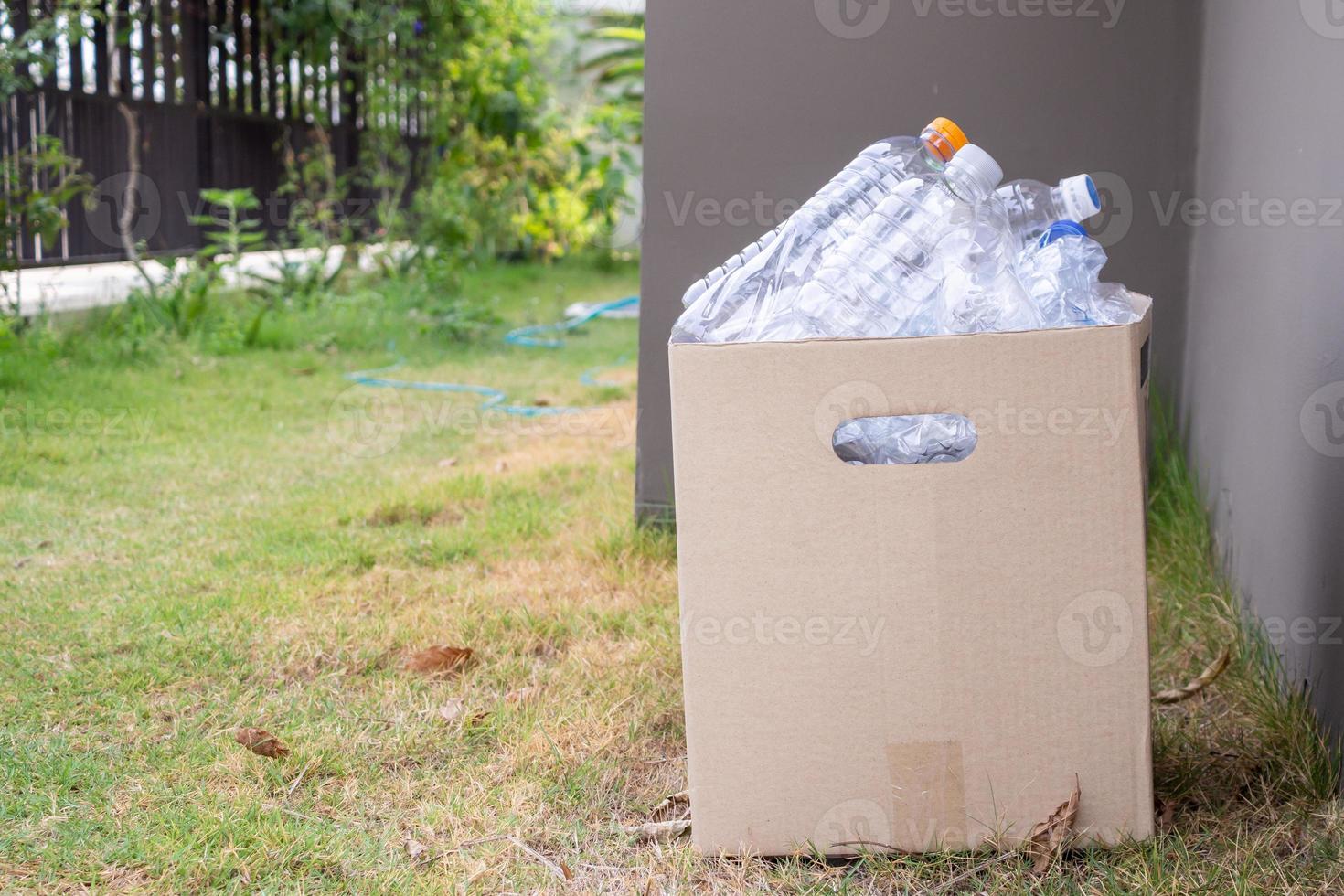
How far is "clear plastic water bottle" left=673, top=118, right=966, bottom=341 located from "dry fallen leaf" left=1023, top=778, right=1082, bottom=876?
2.02 ft

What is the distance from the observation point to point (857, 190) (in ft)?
4.85

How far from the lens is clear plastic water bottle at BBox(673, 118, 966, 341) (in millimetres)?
1267

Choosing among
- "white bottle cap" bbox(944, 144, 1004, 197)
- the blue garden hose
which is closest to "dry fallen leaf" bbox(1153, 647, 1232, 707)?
"white bottle cap" bbox(944, 144, 1004, 197)

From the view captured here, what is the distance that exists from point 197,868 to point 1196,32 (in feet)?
6.97

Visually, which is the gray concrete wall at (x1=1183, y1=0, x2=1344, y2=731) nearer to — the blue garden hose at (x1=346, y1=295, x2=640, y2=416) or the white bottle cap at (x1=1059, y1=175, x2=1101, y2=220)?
the white bottle cap at (x1=1059, y1=175, x2=1101, y2=220)

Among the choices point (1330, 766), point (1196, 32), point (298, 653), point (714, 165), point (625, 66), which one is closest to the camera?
point (1330, 766)

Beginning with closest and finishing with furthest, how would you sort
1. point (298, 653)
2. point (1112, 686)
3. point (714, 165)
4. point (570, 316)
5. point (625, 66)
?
point (1112, 686) → point (298, 653) → point (714, 165) → point (570, 316) → point (625, 66)

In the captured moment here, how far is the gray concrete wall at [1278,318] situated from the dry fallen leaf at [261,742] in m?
1.30

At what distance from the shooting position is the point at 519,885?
4.03 ft

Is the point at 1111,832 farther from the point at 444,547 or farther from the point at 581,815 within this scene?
the point at 444,547

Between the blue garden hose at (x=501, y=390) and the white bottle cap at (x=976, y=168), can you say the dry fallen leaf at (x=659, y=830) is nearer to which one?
the white bottle cap at (x=976, y=168)

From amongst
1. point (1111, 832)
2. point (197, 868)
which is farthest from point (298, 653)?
point (1111, 832)

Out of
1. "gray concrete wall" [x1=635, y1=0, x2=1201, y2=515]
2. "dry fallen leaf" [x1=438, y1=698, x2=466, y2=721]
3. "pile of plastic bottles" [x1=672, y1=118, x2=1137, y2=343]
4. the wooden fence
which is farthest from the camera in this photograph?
the wooden fence

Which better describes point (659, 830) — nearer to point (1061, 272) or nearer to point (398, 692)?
point (398, 692)
